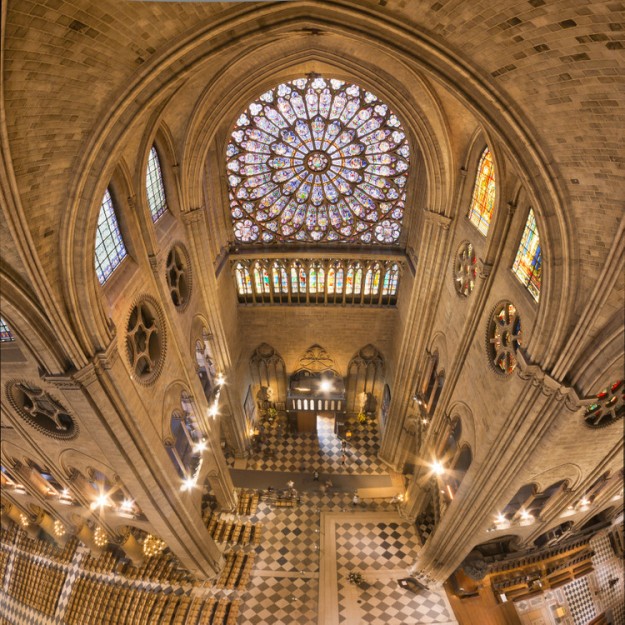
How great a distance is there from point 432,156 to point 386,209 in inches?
191

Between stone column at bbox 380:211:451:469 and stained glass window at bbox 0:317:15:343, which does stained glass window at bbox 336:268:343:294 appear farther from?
stained glass window at bbox 0:317:15:343

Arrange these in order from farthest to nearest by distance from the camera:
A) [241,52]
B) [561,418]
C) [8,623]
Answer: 1. [8,623]
2. [241,52]
3. [561,418]

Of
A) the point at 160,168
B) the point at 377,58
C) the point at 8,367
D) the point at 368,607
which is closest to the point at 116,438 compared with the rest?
the point at 8,367

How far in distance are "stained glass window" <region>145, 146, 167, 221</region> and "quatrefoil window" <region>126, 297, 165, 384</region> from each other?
9.31 feet

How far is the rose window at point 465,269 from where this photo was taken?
12.9m

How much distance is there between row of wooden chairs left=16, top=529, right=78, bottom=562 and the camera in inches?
714

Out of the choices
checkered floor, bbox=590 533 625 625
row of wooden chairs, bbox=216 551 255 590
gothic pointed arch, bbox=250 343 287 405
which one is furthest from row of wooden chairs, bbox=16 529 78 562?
checkered floor, bbox=590 533 625 625

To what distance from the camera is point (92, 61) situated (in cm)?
691

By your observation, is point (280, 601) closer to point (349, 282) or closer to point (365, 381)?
point (365, 381)

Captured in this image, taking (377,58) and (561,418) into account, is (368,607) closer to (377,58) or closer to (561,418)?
(561,418)

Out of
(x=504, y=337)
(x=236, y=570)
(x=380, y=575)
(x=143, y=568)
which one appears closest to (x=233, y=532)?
→ (x=236, y=570)

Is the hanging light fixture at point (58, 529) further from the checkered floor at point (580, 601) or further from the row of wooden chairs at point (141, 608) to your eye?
the checkered floor at point (580, 601)

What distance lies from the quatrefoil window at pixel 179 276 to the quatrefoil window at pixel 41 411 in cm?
431

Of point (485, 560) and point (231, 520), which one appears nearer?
point (485, 560)
